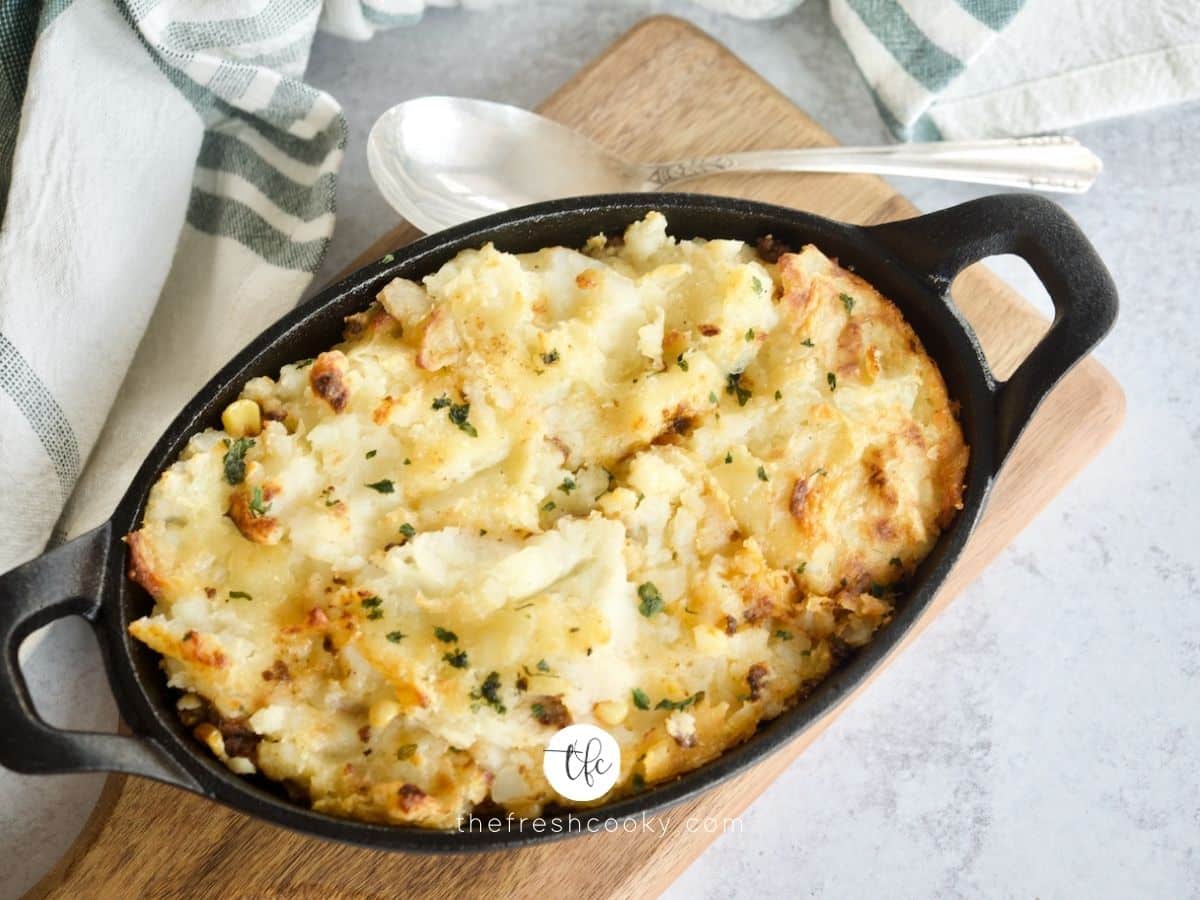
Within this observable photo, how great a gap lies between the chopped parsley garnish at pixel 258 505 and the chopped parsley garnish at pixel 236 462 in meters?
0.06

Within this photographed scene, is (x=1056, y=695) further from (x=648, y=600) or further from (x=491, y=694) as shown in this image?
(x=491, y=694)

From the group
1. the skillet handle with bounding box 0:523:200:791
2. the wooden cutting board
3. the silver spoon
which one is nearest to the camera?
the skillet handle with bounding box 0:523:200:791

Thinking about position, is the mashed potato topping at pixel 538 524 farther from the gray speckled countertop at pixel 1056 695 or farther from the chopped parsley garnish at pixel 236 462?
the gray speckled countertop at pixel 1056 695

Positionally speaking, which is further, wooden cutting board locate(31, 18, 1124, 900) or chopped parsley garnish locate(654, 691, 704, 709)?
wooden cutting board locate(31, 18, 1124, 900)

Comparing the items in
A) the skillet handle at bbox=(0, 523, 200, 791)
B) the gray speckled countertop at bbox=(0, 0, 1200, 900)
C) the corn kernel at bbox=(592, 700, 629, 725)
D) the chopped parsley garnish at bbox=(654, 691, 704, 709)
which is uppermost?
the skillet handle at bbox=(0, 523, 200, 791)

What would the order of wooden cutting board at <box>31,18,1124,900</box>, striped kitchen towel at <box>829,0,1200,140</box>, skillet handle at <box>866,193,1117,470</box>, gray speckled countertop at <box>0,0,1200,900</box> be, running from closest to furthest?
1. skillet handle at <box>866,193,1117,470</box>
2. wooden cutting board at <box>31,18,1124,900</box>
3. gray speckled countertop at <box>0,0,1200,900</box>
4. striped kitchen towel at <box>829,0,1200,140</box>

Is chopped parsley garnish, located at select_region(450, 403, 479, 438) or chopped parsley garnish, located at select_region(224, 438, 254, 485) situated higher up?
chopped parsley garnish, located at select_region(224, 438, 254, 485)

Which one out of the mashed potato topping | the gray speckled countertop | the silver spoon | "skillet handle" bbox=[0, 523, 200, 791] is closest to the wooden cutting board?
the silver spoon

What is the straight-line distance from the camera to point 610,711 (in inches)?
90.5

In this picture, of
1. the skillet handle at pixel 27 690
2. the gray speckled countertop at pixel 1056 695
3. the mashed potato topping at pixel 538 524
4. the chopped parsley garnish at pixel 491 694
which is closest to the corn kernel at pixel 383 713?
the mashed potato topping at pixel 538 524

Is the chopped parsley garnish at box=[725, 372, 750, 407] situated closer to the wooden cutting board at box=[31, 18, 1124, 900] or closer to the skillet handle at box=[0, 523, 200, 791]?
the wooden cutting board at box=[31, 18, 1124, 900]

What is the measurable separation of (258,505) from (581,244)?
3.28ft

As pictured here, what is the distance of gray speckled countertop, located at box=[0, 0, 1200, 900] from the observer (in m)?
3.13

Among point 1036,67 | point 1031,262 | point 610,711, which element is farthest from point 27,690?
point 1036,67
